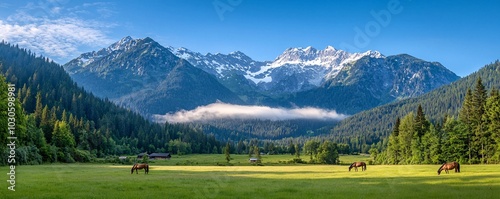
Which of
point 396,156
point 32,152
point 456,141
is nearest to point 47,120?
point 32,152

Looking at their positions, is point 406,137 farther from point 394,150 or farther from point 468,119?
point 468,119

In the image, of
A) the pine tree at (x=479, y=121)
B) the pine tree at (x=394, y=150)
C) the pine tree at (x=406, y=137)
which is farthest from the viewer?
the pine tree at (x=394, y=150)

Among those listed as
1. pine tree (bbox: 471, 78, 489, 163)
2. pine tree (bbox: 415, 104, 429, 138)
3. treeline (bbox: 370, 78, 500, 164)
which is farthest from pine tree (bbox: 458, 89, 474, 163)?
pine tree (bbox: 415, 104, 429, 138)

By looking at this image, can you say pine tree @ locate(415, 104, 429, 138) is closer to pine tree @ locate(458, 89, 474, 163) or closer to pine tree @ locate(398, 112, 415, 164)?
pine tree @ locate(398, 112, 415, 164)

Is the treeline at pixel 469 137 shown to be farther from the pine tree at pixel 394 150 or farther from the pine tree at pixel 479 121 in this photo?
the pine tree at pixel 394 150

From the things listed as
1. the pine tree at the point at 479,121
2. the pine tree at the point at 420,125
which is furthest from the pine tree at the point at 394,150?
the pine tree at the point at 479,121

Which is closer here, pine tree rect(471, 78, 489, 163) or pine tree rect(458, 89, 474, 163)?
pine tree rect(471, 78, 489, 163)

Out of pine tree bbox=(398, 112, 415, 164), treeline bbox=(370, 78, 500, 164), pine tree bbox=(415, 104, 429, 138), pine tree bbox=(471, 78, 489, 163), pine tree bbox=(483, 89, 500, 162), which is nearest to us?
pine tree bbox=(483, 89, 500, 162)

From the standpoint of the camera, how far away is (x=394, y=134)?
143 m

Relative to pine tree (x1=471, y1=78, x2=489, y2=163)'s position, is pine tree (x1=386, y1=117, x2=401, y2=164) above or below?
below

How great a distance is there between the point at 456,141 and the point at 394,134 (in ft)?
119

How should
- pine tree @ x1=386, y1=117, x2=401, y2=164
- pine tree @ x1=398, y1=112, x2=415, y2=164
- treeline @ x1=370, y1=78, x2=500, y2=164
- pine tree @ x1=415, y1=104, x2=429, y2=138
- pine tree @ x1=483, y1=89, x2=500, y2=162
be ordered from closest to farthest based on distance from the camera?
1. pine tree @ x1=483, y1=89, x2=500, y2=162
2. treeline @ x1=370, y1=78, x2=500, y2=164
3. pine tree @ x1=415, y1=104, x2=429, y2=138
4. pine tree @ x1=398, y1=112, x2=415, y2=164
5. pine tree @ x1=386, y1=117, x2=401, y2=164

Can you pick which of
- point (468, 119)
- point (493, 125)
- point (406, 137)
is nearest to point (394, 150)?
point (406, 137)

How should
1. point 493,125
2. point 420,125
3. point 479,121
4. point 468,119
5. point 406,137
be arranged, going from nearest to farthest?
point 493,125 < point 479,121 < point 468,119 < point 420,125 < point 406,137
